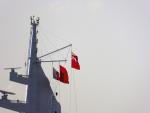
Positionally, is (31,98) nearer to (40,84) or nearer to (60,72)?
(40,84)

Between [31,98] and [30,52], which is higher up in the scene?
[30,52]

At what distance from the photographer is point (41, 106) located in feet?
52.4

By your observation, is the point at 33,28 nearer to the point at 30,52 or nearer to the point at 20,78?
the point at 30,52

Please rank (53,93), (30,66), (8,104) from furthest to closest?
(53,93) → (30,66) → (8,104)

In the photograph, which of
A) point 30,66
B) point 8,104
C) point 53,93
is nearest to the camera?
point 8,104

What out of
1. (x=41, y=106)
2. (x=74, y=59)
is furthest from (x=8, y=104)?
(x=74, y=59)

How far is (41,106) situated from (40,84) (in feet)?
3.02

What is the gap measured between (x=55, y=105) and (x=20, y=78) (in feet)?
7.71

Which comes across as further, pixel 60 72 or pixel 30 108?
pixel 60 72

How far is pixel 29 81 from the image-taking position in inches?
612

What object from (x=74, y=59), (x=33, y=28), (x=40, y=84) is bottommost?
(x=40, y=84)

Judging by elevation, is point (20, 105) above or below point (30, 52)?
below

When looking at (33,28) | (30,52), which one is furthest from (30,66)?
(33,28)

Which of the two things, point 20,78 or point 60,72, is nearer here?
point 20,78
